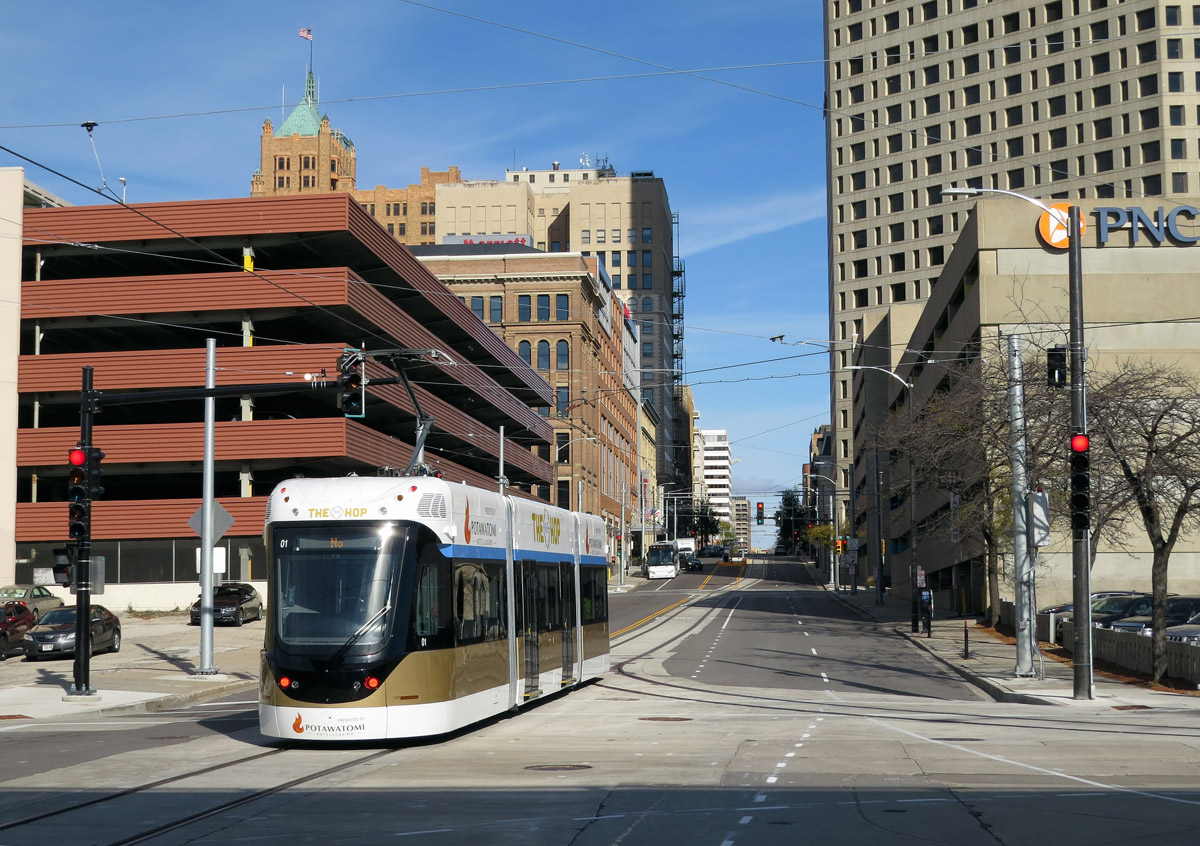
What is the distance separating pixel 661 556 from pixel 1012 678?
261 ft

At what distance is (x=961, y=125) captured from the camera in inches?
4286

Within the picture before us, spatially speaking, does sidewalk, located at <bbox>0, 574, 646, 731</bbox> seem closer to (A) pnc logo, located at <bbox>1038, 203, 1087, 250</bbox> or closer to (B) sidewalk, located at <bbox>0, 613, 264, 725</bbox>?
(B) sidewalk, located at <bbox>0, 613, 264, 725</bbox>

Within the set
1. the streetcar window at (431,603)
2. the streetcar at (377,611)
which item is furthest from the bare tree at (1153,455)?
the streetcar window at (431,603)

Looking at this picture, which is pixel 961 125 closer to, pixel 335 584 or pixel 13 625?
pixel 13 625

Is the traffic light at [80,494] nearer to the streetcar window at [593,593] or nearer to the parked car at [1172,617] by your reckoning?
the streetcar window at [593,593]

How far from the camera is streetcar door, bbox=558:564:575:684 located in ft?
75.8

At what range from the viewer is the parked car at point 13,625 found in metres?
36.2

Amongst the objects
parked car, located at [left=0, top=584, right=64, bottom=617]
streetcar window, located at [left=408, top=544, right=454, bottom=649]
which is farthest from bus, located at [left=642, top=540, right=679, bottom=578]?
streetcar window, located at [left=408, top=544, right=454, bottom=649]

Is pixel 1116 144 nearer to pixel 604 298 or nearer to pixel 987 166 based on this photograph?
pixel 987 166

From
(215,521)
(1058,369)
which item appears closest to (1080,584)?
(1058,369)

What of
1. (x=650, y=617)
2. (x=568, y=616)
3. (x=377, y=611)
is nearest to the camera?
(x=377, y=611)

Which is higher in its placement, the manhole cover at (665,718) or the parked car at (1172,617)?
the parked car at (1172,617)

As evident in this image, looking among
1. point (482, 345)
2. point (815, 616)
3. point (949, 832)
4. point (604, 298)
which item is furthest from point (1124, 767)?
point (604, 298)

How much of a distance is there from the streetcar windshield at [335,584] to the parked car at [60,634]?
73.8 ft
